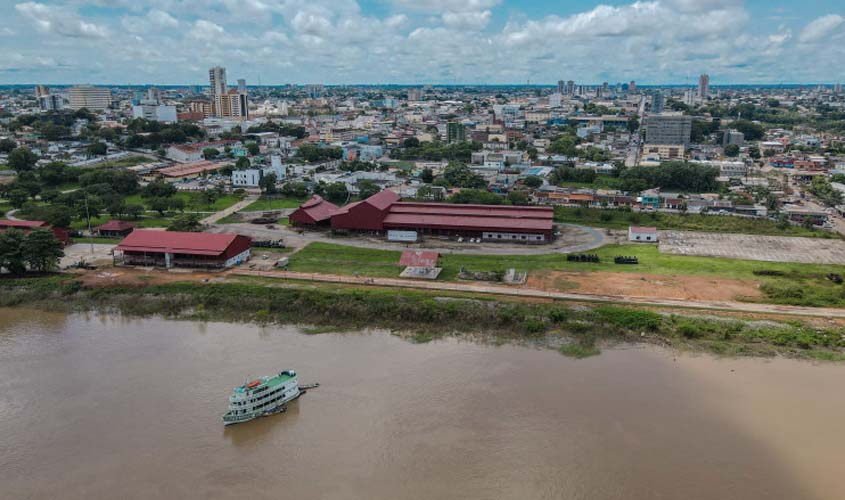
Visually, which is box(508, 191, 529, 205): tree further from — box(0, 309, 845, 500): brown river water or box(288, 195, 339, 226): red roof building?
box(0, 309, 845, 500): brown river water

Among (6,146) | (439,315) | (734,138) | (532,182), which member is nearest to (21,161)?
(6,146)

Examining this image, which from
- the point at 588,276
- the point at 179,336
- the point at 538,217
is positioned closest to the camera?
the point at 179,336

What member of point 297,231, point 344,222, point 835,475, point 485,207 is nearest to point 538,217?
point 485,207

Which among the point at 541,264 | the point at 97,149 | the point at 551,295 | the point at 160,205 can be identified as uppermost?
the point at 97,149

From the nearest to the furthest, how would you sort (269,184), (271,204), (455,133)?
(271,204) → (269,184) → (455,133)

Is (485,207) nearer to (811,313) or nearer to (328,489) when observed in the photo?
(811,313)

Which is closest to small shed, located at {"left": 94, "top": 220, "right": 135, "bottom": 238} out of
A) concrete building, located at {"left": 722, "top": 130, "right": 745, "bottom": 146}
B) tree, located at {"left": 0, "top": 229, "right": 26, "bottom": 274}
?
tree, located at {"left": 0, "top": 229, "right": 26, "bottom": 274}

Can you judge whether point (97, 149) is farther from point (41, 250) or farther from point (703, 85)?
point (703, 85)
